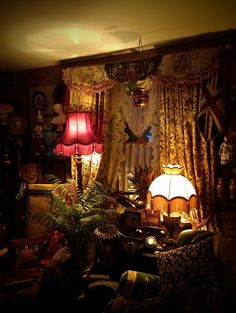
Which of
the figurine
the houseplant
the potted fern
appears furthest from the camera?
the figurine

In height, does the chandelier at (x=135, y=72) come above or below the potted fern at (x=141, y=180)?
above

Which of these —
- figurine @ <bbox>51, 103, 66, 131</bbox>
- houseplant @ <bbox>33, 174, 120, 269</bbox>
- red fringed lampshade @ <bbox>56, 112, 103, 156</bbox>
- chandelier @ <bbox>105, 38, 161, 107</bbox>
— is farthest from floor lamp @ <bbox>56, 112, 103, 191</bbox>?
figurine @ <bbox>51, 103, 66, 131</bbox>

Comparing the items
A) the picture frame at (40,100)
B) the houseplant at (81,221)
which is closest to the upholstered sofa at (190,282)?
the houseplant at (81,221)

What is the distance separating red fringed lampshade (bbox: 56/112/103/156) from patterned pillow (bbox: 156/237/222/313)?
4.22ft

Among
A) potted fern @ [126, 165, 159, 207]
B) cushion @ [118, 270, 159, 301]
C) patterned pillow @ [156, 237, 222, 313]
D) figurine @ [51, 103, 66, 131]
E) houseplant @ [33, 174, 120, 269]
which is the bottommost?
cushion @ [118, 270, 159, 301]

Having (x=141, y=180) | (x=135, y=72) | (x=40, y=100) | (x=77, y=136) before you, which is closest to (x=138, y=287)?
A: (x=141, y=180)

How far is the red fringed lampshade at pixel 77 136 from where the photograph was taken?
2.80 m

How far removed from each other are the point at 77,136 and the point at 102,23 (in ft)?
3.39

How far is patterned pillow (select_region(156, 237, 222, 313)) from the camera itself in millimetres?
1835

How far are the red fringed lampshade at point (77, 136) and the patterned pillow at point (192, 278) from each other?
1.29 metres

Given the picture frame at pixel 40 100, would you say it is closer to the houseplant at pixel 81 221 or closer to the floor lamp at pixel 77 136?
the floor lamp at pixel 77 136

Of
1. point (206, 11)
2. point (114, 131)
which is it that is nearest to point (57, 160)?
point (114, 131)

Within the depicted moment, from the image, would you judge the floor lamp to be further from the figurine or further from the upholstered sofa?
the upholstered sofa

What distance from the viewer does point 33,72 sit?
3.99m
